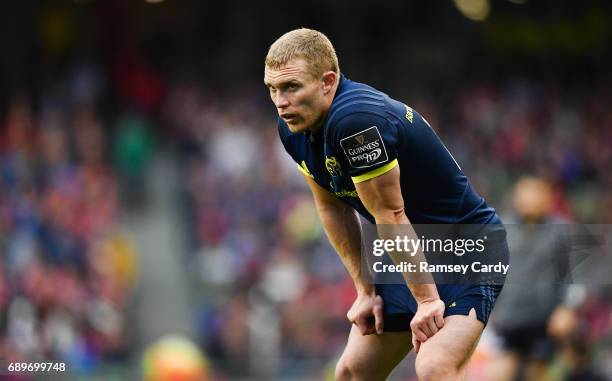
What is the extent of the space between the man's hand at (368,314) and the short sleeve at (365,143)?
87 centimetres

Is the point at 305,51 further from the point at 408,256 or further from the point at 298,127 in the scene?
the point at 408,256

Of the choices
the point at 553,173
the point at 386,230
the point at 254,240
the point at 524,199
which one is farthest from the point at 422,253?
the point at 553,173

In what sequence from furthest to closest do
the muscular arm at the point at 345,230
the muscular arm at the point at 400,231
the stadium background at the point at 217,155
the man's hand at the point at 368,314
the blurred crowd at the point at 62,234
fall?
the stadium background at the point at 217,155 → the blurred crowd at the point at 62,234 → the muscular arm at the point at 345,230 → the man's hand at the point at 368,314 → the muscular arm at the point at 400,231

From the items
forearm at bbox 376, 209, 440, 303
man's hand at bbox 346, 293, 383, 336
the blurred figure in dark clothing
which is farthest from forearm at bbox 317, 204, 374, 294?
the blurred figure in dark clothing

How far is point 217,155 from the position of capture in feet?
50.8

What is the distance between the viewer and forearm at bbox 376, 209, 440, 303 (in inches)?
192

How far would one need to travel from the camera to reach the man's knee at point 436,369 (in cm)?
487

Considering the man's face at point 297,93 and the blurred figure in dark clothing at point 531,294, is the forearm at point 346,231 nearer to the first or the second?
the man's face at point 297,93

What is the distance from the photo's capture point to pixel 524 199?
8.27m

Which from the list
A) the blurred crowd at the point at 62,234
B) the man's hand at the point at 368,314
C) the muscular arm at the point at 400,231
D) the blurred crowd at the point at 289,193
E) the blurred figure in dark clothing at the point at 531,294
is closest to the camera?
the muscular arm at the point at 400,231

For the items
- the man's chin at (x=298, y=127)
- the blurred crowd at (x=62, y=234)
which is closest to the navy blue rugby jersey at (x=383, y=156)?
the man's chin at (x=298, y=127)

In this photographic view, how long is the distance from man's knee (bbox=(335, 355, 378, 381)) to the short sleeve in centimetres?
109

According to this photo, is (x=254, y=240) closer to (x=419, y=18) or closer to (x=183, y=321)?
(x=183, y=321)

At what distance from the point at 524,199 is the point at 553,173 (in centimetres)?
782
